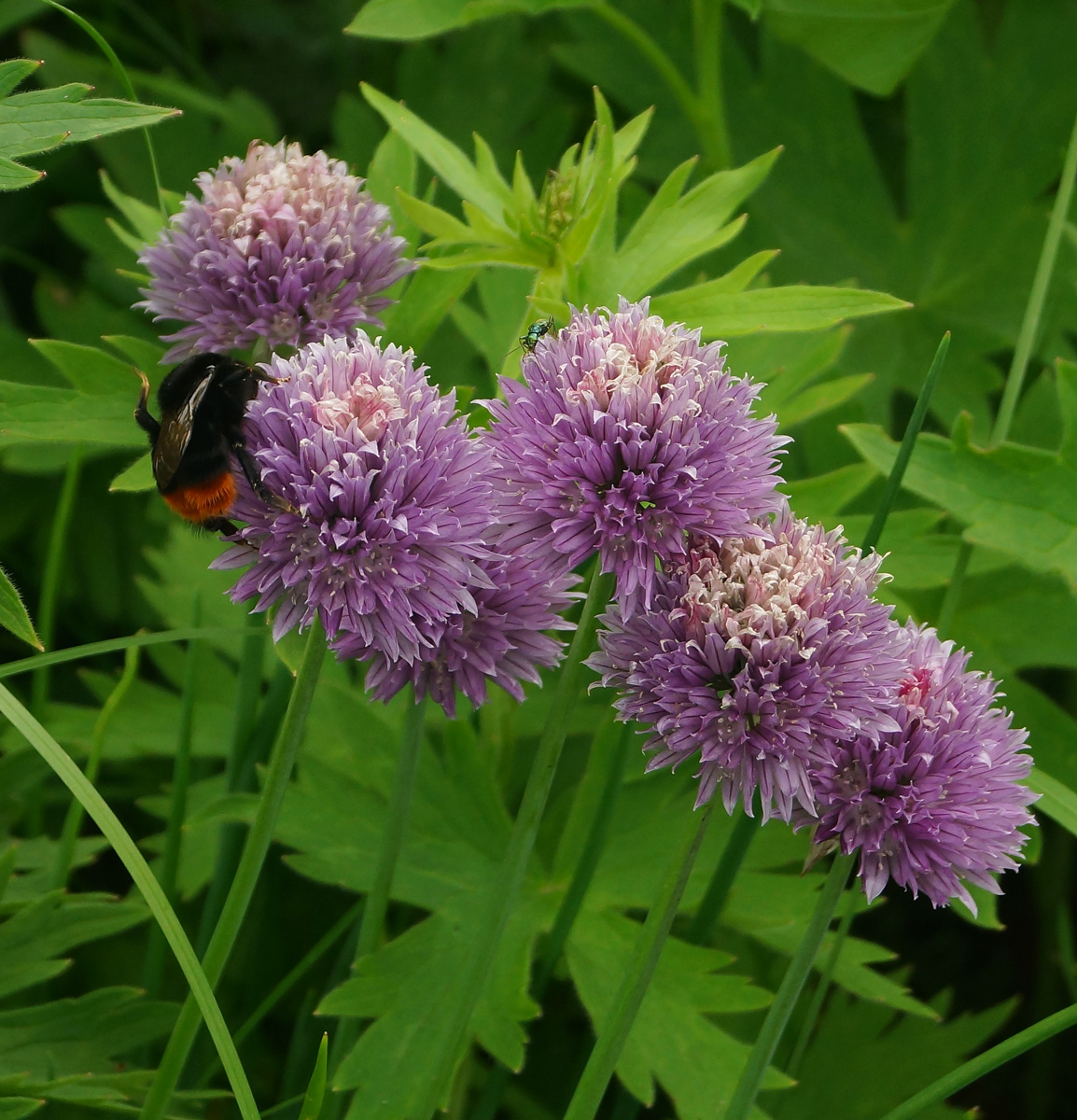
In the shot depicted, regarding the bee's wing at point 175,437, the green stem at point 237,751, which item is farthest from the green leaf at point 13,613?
the green stem at point 237,751

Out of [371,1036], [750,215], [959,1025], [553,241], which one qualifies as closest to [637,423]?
[553,241]

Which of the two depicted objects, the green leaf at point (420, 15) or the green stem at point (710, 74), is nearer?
the green leaf at point (420, 15)

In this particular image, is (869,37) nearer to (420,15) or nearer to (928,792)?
(420,15)

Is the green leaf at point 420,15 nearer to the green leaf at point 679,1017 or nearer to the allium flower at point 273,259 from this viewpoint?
the allium flower at point 273,259

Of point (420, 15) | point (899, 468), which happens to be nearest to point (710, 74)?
point (420, 15)

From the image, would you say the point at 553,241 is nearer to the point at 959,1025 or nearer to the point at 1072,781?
the point at 1072,781

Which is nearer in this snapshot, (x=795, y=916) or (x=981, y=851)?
(x=981, y=851)
